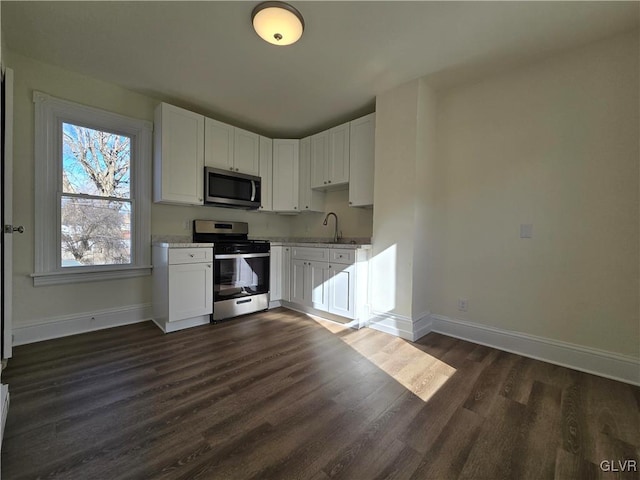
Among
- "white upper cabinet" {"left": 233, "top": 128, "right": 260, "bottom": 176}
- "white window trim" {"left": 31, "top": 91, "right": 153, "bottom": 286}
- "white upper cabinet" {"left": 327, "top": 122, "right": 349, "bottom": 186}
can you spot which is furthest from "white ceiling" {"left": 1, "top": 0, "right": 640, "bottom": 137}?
"white upper cabinet" {"left": 233, "top": 128, "right": 260, "bottom": 176}

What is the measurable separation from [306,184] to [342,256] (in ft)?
4.46

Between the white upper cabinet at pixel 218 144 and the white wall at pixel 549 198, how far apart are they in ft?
8.01

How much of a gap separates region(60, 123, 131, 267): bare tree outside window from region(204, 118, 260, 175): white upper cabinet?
32.7 inches

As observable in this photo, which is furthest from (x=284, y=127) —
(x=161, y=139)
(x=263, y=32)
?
(x=263, y=32)

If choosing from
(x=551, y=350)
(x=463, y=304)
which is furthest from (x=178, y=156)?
(x=551, y=350)

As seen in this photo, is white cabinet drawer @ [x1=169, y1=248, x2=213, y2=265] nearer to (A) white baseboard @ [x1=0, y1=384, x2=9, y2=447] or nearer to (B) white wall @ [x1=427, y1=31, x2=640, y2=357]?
(A) white baseboard @ [x1=0, y1=384, x2=9, y2=447]

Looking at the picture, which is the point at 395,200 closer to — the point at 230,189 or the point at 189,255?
the point at 230,189

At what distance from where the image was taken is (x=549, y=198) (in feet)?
7.31

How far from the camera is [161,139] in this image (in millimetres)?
2865

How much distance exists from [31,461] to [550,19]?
3769mm

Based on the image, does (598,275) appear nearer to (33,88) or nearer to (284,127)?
(284,127)

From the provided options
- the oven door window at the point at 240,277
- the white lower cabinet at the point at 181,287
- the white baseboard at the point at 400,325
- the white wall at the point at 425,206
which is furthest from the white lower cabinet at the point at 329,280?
the white lower cabinet at the point at 181,287

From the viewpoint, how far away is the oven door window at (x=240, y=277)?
10.0 feet

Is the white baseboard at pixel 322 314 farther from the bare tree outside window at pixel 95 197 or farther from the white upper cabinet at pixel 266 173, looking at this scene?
the bare tree outside window at pixel 95 197
